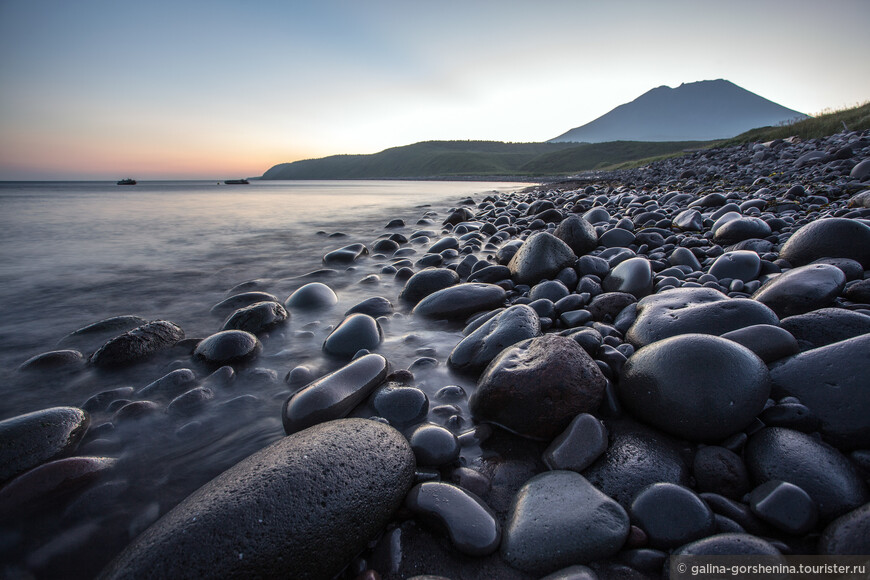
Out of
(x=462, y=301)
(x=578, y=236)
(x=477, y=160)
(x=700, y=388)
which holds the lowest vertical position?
(x=462, y=301)

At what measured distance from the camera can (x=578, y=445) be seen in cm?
157

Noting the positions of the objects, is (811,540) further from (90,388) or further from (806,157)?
(806,157)

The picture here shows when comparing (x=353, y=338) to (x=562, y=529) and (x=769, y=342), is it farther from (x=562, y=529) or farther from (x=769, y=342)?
(x=769, y=342)

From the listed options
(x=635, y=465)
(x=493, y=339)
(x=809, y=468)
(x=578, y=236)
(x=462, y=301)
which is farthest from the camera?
(x=578, y=236)

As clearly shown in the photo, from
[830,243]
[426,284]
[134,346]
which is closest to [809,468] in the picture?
[830,243]

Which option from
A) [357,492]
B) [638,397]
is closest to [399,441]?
[357,492]

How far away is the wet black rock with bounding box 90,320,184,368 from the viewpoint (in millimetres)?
2611

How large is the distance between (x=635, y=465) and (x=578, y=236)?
3.30 m

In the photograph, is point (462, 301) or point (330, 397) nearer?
point (330, 397)

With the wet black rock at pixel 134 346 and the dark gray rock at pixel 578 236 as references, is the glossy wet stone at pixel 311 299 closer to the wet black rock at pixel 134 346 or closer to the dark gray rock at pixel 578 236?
the wet black rock at pixel 134 346

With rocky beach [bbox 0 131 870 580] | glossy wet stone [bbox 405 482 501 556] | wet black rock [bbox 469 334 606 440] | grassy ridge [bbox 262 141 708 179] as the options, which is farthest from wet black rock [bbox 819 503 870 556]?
grassy ridge [bbox 262 141 708 179]

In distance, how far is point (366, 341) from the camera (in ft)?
9.00

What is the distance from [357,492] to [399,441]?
0.29m

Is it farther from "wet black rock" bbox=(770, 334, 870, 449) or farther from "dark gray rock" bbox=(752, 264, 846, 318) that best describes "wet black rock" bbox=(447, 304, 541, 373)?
"dark gray rock" bbox=(752, 264, 846, 318)
